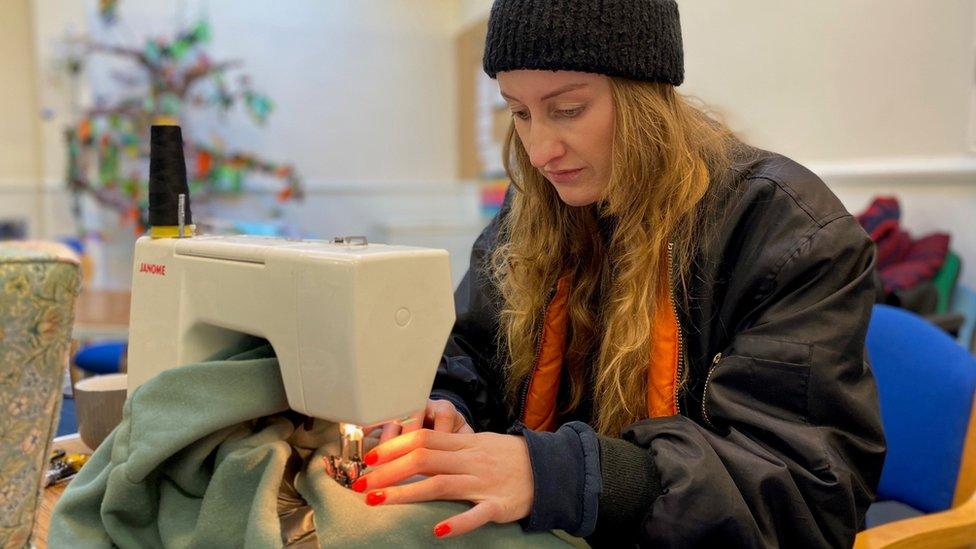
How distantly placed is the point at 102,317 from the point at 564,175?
1927 millimetres

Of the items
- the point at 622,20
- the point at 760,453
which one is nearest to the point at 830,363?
the point at 760,453

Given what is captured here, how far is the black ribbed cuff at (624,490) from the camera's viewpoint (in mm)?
801

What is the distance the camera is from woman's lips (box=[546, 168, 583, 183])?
3.58ft

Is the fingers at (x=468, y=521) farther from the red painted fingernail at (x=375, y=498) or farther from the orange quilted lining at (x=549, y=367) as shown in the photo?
the orange quilted lining at (x=549, y=367)

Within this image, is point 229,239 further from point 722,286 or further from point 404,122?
point 404,122

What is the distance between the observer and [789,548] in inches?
33.4

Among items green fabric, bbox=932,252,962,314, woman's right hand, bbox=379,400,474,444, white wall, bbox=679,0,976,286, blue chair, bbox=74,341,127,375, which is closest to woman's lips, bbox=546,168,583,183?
woman's right hand, bbox=379,400,474,444

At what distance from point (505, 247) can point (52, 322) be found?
0.72m

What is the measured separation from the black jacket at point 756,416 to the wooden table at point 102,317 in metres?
1.57

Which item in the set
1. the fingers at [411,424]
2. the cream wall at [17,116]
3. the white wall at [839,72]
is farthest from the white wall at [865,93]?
the cream wall at [17,116]

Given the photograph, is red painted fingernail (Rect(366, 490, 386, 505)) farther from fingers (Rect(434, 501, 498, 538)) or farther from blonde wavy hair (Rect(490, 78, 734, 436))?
blonde wavy hair (Rect(490, 78, 734, 436))

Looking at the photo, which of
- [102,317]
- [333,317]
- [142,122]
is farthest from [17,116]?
[333,317]

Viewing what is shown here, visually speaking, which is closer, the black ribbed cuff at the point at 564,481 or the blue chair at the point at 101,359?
the black ribbed cuff at the point at 564,481

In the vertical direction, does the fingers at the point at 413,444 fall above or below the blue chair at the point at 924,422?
above
